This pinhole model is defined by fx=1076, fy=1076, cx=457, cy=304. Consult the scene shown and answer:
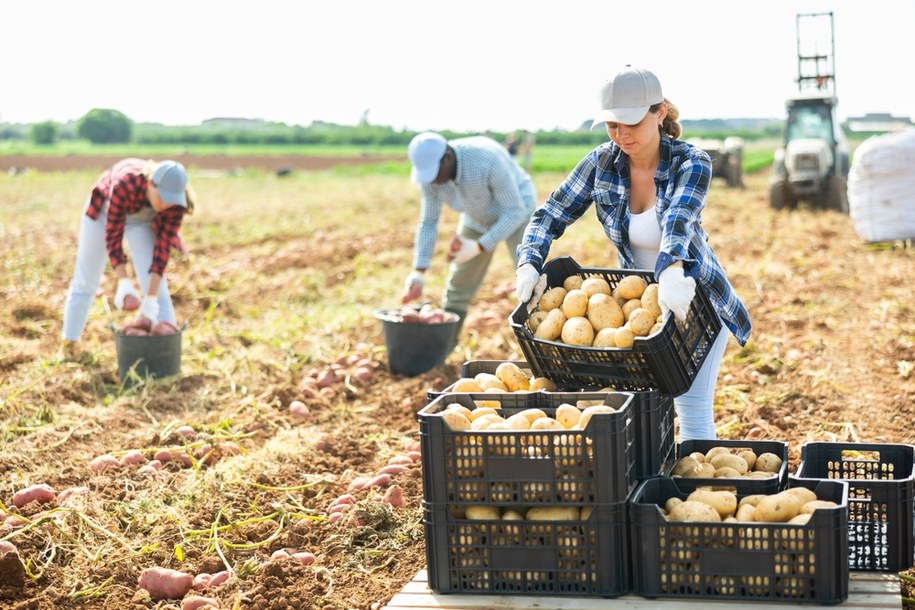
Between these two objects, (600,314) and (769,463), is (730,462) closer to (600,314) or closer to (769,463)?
(769,463)

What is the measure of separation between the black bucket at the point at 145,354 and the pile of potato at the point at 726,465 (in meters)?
4.06

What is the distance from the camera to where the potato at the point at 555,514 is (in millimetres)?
3031

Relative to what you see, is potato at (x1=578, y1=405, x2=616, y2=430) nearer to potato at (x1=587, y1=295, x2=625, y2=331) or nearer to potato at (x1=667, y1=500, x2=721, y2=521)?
potato at (x1=667, y1=500, x2=721, y2=521)

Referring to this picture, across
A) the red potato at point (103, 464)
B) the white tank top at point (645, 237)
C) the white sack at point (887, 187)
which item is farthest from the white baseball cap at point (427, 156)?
the white sack at point (887, 187)

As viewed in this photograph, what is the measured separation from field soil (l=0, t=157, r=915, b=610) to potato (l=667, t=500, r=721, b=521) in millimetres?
868

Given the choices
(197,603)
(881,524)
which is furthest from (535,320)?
(197,603)

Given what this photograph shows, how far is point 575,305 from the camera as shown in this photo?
3531mm

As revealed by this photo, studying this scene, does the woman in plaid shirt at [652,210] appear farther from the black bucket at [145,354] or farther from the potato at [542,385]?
the black bucket at [145,354]

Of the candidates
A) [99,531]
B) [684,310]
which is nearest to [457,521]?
[684,310]

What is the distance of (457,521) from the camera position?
3.08 meters

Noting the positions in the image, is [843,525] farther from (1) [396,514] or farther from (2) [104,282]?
(2) [104,282]

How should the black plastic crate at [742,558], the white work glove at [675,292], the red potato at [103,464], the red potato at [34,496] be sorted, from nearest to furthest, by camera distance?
the black plastic crate at [742,558], the white work glove at [675,292], the red potato at [34,496], the red potato at [103,464]

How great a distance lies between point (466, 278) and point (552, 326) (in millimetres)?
3461

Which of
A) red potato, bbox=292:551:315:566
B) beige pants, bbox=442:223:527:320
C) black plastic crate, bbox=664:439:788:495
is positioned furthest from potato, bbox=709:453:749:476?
beige pants, bbox=442:223:527:320
